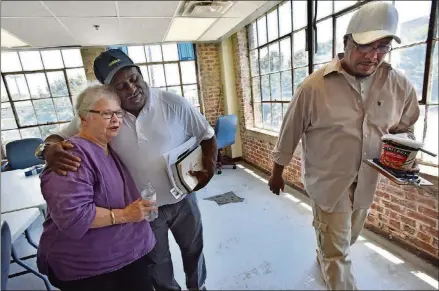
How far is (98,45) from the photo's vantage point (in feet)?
2.52

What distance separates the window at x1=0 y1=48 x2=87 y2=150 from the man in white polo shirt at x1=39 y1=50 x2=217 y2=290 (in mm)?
57

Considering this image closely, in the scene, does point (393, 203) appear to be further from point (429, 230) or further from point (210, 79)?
point (210, 79)

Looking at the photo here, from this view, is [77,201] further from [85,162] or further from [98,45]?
[98,45]

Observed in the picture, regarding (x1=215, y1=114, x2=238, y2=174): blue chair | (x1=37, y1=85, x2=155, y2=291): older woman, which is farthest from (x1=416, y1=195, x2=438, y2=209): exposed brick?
(x1=37, y1=85, x2=155, y2=291): older woman

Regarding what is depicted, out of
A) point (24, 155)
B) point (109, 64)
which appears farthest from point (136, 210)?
point (24, 155)

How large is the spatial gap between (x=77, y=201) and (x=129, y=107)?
12.1 inches

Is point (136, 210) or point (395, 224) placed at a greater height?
point (136, 210)

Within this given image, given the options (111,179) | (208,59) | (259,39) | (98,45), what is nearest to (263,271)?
(111,179)

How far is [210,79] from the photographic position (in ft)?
2.85

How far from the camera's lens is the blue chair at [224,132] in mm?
1006

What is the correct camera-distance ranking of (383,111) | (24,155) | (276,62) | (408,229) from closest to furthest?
(383,111) < (408,229) < (276,62) < (24,155)

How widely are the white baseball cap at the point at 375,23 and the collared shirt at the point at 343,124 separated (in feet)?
0.45

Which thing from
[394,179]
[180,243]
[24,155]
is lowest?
[180,243]

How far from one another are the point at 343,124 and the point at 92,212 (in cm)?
76
